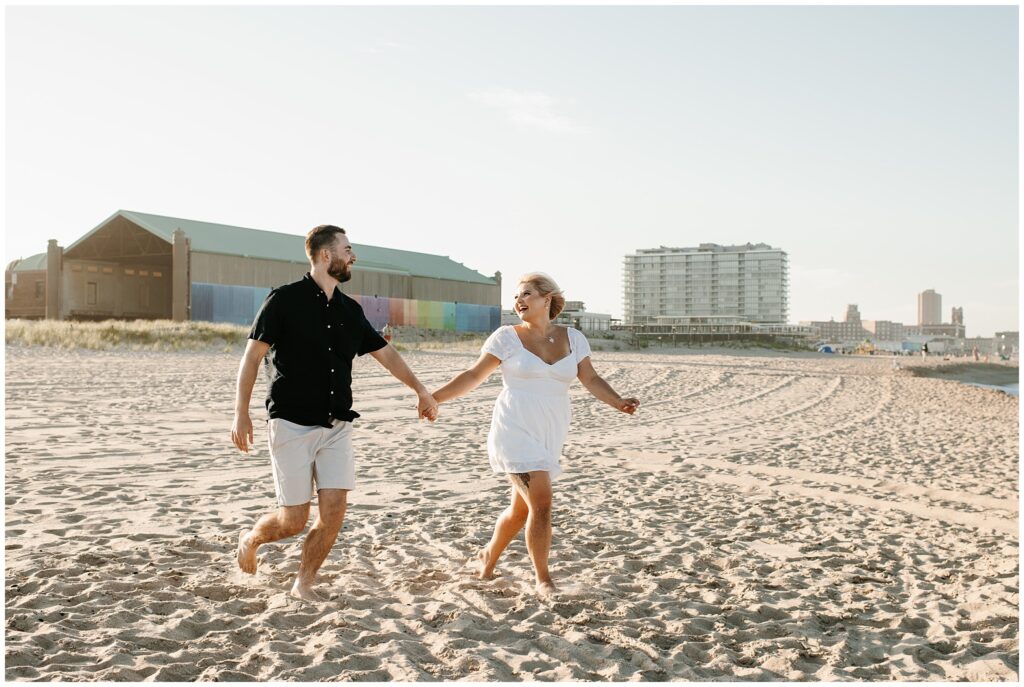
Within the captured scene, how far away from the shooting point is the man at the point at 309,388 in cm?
432

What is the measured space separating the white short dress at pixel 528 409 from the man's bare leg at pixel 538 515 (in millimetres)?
57

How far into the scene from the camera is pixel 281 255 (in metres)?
40.6

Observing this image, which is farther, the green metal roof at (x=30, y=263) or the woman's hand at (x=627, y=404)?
the green metal roof at (x=30, y=263)

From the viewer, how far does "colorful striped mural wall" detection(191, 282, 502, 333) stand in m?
36.7

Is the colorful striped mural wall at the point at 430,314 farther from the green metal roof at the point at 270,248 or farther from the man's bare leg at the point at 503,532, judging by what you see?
the man's bare leg at the point at 503,532

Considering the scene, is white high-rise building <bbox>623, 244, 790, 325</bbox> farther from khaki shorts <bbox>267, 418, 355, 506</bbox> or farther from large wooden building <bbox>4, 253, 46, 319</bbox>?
khaki shorts <bbox>267, 418, 355, 506</bbox>

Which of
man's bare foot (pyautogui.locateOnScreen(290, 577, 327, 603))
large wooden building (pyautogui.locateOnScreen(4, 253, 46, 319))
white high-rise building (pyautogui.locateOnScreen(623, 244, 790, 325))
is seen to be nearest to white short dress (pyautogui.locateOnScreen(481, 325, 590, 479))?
man's bare foot (pyautogui.locateOnScreen(290, 577, 327, 603))

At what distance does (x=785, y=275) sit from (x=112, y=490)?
14143cm

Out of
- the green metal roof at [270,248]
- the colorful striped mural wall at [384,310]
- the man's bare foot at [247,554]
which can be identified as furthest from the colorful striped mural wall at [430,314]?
the man's bare foot at [247,554]

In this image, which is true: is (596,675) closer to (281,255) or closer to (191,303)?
(191,303)

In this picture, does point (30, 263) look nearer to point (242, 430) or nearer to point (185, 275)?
point (185, 275)

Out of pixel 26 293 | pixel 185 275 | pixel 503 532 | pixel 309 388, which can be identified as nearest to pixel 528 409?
pixel 503 532

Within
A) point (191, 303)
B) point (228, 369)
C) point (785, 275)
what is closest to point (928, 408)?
point (228, 369)

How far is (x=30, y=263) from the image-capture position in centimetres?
4150
